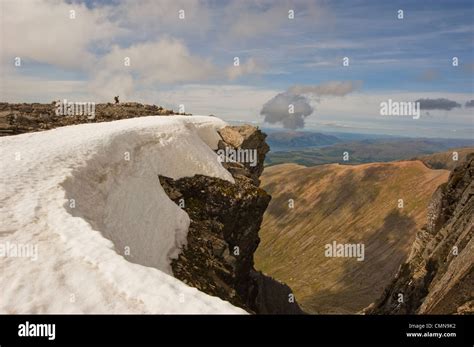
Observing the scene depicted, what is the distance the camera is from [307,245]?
182500 mm

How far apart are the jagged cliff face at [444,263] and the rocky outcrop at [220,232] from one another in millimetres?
14148

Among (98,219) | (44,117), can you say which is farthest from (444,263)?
(44,117)

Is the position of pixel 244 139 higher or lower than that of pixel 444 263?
higher

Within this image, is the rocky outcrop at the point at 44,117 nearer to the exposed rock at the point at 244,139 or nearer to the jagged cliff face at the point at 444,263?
the exposed rock at the point at 244,139

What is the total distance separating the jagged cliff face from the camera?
23.8 meters

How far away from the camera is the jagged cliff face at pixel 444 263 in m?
23.8

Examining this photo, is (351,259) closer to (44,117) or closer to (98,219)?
(44,117)

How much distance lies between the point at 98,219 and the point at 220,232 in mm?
14775

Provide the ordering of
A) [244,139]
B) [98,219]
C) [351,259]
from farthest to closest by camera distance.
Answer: [351,259]
[244,139]
[98,219]

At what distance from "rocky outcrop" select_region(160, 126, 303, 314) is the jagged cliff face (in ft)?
46.4

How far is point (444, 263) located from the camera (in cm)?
3656

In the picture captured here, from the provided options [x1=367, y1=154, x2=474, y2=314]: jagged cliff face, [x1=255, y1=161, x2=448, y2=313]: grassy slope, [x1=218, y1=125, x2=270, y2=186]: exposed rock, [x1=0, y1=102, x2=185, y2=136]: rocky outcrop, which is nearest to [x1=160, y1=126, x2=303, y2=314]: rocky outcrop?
[x1=218, y1=125, x2=270, y2=186]: exposed rock
